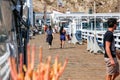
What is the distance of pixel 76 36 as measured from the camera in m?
30.2

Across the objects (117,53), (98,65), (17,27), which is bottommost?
(98,65)

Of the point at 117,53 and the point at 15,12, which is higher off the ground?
the point at 15,12

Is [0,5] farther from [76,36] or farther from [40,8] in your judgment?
[40,8]

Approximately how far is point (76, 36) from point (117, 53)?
22.0m

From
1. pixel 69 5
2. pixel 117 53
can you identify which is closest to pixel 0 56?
pixel 117 53

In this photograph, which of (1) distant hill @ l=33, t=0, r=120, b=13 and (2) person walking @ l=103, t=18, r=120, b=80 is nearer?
(2) person walking @ l=103, t=18, r=120, b=80

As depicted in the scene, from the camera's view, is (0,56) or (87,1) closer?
(0,56)

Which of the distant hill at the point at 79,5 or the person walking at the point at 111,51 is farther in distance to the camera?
the distant hill at the point at 79,5

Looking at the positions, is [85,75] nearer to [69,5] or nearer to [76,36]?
[76,36]

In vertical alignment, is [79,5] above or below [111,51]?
above

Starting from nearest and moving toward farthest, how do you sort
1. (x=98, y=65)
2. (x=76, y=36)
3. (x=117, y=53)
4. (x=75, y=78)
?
1. (x=117, y=53)
2. (x=75, y=78)
3. (x=98, y=65)
4. (x=76, y=36)

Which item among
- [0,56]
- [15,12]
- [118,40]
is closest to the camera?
[0,56]

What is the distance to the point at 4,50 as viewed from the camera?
16.4 feet

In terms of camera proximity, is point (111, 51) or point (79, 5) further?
point (79, 5)
